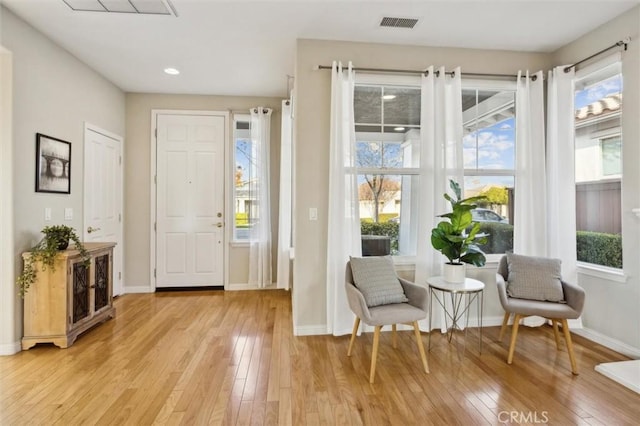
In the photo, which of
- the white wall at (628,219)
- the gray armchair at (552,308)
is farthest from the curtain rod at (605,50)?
the gray armchair at (552,308)

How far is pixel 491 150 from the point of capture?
3.46 meters

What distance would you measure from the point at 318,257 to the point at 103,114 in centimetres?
329

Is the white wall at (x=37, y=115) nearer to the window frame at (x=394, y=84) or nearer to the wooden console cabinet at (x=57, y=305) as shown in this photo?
the wooden console cabinet at (x=57, y=305)

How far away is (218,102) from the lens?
4.72 meters

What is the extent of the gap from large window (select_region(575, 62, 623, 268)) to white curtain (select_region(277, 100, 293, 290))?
3281mm

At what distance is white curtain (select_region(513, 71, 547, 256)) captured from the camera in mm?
3281

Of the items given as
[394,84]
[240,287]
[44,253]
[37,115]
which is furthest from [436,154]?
[37,115]

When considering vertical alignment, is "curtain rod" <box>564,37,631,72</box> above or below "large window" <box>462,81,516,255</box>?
above

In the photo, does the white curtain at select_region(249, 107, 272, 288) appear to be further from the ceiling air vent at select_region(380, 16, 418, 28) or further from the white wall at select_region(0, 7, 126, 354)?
the ceiling air vent at select_region(380, 16, 418, 28)

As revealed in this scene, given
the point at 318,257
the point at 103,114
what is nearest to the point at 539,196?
the point at 318,257

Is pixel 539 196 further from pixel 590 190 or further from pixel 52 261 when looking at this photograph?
pixel 52 261

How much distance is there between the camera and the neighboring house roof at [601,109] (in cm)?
289

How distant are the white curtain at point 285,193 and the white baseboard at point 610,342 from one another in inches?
132
